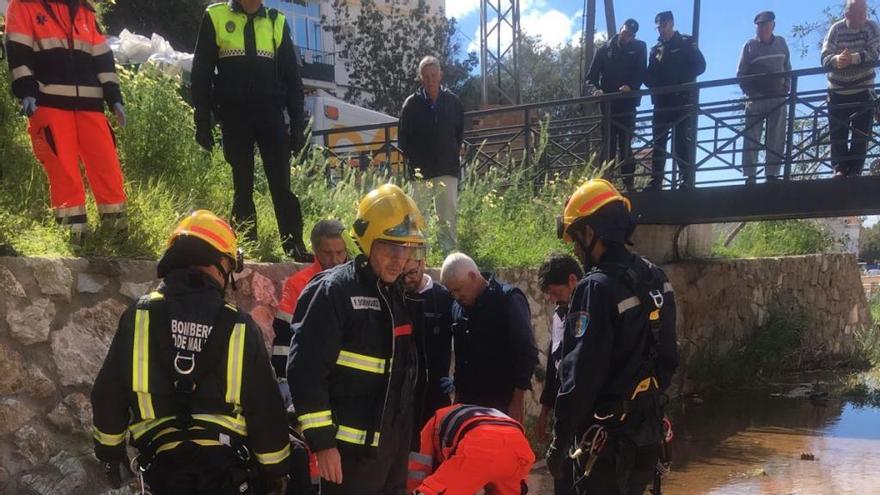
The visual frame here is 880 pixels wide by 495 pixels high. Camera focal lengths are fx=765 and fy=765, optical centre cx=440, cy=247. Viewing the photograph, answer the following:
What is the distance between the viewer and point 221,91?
4961 millimetres

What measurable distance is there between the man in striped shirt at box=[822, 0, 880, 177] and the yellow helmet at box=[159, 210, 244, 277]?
7.14 m

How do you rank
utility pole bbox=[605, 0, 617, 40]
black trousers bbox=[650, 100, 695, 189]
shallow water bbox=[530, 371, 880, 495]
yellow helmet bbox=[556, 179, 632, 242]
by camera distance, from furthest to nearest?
utility pole bbox=[605, 0, 617, 40], black trousers bbox=[650, 100, 695, 189], shallow water bbox=[530, 371, 880, 495], yellow helmet bbox=[556, 179, 632, 242]

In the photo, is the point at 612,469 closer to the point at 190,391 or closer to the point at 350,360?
the point at 350,360

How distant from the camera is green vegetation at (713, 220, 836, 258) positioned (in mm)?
12352

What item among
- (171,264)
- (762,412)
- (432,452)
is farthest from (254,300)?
(762,412)

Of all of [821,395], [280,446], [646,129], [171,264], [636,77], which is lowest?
[821,395]

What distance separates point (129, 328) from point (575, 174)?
718 cm

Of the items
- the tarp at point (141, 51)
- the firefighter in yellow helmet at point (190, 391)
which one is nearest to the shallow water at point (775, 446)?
the firefighter in yellow helmet at point (190, 391)

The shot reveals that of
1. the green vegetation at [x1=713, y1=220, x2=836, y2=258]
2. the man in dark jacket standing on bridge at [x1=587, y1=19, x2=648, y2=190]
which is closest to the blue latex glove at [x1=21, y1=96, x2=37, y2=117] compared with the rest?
the man in dark jacket standing on bridge at [x1=587, y1=19, x2=648, y2=190]

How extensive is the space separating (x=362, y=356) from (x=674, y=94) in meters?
7.06

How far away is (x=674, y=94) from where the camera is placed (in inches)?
341

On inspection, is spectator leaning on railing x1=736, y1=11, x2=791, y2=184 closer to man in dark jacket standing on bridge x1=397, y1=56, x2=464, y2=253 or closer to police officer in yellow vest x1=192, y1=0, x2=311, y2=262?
man in dark jacket standing on bridge x1=397, y1=56, x2=464, y2=253

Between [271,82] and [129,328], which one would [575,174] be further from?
[129,328]

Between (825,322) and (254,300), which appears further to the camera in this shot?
(825,322)
